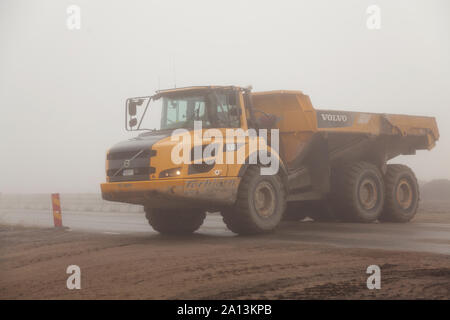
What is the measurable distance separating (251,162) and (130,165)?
89.6 inches

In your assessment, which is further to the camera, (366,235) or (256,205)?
(256,205)

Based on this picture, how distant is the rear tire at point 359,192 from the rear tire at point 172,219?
368 cm

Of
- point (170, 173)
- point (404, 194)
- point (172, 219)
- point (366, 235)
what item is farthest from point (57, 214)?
point (404, 194)

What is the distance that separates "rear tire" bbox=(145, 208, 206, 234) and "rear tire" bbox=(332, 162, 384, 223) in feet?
12.1

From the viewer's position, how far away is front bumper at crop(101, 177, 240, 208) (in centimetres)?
1036

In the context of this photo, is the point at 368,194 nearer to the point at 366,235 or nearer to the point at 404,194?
the point at 404,194

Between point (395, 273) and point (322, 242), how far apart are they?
329cm

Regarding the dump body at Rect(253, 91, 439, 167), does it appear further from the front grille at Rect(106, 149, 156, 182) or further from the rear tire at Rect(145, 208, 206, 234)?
the front grille at Rect(106, 149, 156, 182)

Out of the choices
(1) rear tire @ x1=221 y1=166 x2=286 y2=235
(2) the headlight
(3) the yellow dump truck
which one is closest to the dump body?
(3) the yellow dump truck

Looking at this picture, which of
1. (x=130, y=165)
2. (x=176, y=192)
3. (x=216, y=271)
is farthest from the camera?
(x=130, y=165)

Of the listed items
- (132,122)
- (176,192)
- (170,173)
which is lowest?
(176,192)

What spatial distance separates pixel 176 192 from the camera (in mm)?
10352

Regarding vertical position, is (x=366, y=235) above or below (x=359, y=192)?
below

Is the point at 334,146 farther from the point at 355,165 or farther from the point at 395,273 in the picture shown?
the point at 395,273
